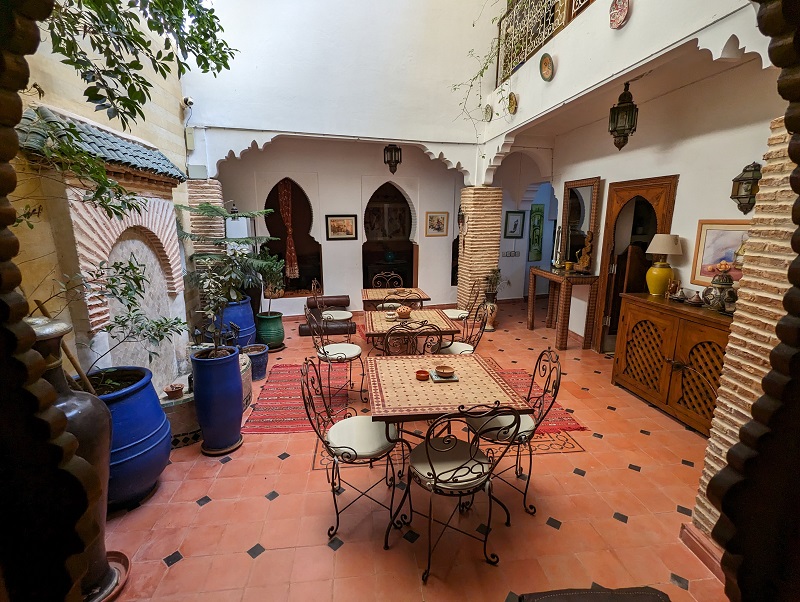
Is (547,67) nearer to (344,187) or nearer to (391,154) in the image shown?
(391,154)

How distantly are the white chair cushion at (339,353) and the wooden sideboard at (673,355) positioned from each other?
357cm

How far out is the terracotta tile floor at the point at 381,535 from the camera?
238 cm

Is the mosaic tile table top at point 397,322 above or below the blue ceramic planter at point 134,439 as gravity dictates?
above

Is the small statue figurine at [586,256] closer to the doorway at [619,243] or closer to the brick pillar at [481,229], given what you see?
the doorway at [619,243]

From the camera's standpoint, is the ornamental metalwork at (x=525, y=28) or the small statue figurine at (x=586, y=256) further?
the small statue figurine at (x=586, y=256)

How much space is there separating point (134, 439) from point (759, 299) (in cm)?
433

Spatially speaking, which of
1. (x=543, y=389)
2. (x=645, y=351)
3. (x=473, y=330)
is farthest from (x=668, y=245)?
(x=473, y=330)

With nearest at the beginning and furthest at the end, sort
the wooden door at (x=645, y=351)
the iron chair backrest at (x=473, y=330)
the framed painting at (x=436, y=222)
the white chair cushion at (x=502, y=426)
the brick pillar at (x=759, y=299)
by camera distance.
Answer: the brick pillar at (x=759, y=299)
the white chair cushion at (x=502, y=426)
the wooden door at (x=645, y=351)
the iron chair backrest at (x=473, y=330)
the framed painting at (x=436, y=222)

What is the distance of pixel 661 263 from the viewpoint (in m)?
4.88

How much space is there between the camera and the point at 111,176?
3.25 m

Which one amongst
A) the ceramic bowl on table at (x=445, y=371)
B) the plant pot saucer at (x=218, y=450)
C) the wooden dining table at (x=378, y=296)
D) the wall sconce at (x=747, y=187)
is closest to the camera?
the ceramic bowl on table at (x=445, y=371)

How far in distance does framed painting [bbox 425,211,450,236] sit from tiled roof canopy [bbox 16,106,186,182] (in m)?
5.79

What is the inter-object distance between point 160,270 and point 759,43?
575 cm

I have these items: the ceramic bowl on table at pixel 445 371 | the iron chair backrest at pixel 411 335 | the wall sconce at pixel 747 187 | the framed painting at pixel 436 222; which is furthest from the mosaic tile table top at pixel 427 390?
the framed painting at pixel 436 222
